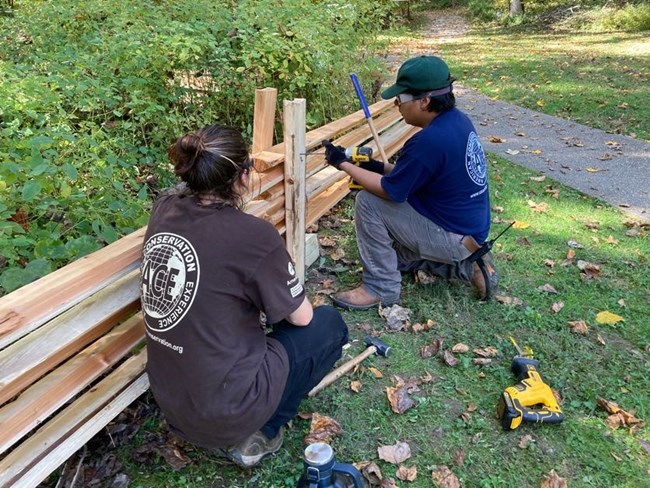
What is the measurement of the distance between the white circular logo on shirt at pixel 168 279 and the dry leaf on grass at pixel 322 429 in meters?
1.01

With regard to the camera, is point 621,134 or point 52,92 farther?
point 621,134

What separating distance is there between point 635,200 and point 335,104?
3.15 meters

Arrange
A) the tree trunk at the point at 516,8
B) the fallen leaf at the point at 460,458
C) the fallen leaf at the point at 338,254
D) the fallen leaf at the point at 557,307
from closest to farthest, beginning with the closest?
the fallen leaf at the point at 460,458 → the fallen leaf at the point at 557,307 → the fallen leaf at the point at 338,254 → the tree trunk at the point at 516,8

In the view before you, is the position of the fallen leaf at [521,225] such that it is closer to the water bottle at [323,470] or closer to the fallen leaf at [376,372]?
the fallen leaf at [376,372]

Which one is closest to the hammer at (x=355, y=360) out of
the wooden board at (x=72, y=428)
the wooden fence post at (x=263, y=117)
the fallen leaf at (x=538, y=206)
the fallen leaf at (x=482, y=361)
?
the fallen leaf at (x=482, y=361)

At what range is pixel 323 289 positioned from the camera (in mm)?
3715

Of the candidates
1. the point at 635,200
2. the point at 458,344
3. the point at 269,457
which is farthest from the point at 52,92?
the point at 635,200

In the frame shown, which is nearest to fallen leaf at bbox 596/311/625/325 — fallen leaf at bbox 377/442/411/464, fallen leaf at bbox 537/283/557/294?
fallen leaf at bbox 537/283/557/294

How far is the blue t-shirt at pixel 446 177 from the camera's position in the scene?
121 inches

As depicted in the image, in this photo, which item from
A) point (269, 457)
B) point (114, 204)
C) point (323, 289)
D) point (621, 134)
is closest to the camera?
point (269, 457)

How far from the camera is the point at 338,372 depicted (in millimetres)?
2830

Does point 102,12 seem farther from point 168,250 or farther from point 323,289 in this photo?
point 168,250

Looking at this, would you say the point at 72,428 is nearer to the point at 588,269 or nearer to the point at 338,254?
the point at 338,254

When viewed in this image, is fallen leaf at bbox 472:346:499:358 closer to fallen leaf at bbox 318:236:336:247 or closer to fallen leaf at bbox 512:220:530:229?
fallen leaf at bbox 318:236:336:247
